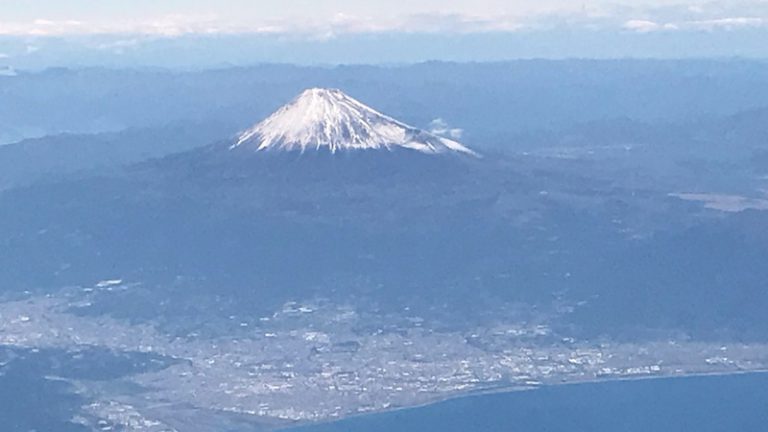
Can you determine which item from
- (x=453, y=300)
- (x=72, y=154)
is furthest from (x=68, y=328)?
(x=72, y=154)

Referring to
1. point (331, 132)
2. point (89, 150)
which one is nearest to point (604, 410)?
point (331, 132)

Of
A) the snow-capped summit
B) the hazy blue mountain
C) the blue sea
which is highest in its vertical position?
the snow-capped summit

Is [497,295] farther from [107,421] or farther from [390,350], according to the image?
[107,421]

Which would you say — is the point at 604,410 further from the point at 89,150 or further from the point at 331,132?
the point at 89,150

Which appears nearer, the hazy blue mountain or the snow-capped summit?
the snow-capped summit

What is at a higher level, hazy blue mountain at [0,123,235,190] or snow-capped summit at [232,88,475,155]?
snow-capped summit at [232,88,475,155]

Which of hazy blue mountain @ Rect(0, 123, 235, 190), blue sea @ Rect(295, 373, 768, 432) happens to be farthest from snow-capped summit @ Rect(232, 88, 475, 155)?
blue sea @ Rect(295, 373, 768, 432)

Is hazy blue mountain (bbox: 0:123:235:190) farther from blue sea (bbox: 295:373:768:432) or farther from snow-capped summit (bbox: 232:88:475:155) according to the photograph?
blue sea (bbox: 295:373:768:432)

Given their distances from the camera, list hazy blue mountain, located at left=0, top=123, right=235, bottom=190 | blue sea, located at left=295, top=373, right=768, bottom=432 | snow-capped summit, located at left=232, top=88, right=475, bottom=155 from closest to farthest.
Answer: blue sea, located at left=295, top=373, right=768, bottom=432 < snow-capped summit, located at left=232, top=88, right=475, bottom=155 < hazy blue mountain, located at left=0, top=123, right=235, bottom=190
